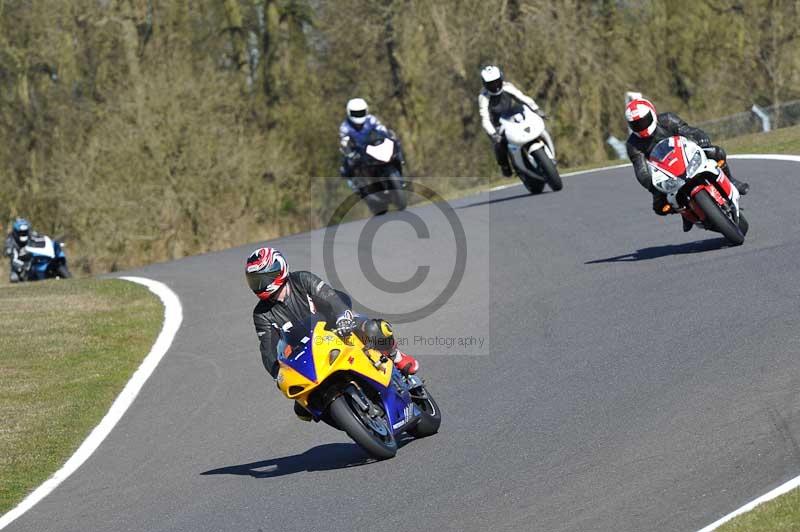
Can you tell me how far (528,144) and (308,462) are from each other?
434 inches

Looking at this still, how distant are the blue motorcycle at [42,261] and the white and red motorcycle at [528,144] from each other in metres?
10.4

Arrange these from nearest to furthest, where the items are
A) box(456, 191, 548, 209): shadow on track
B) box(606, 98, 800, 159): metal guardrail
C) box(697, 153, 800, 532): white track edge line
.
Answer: box(697, 153, 800, 532): white track edge line → box(456, 191, 548, 209): shadow on track → box(606, 98, 800, 159): metal guardrail

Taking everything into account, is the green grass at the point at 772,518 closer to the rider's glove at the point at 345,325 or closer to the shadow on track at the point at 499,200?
the rider's glove at the point at 345,325

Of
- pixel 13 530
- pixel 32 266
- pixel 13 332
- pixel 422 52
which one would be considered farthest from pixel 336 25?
pixel 13 530

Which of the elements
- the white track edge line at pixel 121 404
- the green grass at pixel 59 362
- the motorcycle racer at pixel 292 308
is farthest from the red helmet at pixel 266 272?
the green grass at pixel 59 362

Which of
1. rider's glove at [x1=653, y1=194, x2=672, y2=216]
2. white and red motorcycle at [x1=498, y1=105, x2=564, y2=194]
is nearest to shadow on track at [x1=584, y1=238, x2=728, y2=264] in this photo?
rider's glove at [x1=653, y1=194, x2=672, y2=216]

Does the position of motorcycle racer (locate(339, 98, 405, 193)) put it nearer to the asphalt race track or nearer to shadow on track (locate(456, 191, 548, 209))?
shadow on track (locate(456, 191, 548, 209))

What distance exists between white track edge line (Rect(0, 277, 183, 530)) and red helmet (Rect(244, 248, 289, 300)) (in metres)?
2.18

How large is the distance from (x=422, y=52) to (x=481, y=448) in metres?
34.9

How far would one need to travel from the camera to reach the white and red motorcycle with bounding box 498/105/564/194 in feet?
62.7

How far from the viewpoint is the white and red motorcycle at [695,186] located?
12.5m

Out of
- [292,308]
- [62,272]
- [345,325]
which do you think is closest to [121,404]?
[292,308]

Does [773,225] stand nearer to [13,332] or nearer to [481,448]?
[481,448]

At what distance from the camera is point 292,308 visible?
350 inches
